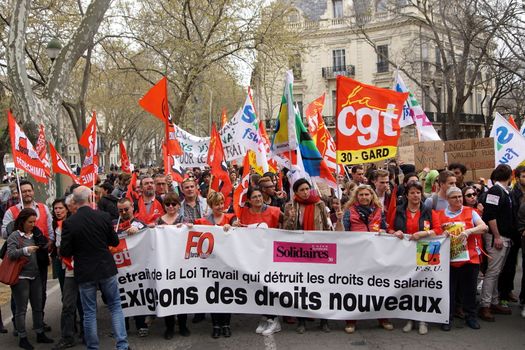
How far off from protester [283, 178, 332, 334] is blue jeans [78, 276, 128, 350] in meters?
1.99

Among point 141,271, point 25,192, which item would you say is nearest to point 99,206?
point 25,192

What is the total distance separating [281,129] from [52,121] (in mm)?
7217

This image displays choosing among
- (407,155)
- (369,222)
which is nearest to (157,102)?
(369,222)

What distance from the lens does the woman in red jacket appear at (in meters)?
6.11

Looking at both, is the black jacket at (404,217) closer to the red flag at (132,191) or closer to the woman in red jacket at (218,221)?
the woman in red jacket at (218,221)

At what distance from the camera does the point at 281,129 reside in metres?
7.09

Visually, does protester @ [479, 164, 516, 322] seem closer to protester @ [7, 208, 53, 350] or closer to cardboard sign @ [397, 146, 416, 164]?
protester @ [7, 208, 53, 350]

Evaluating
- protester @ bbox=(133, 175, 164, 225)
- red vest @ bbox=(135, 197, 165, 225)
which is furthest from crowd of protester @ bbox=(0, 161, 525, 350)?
protester @ bbox=(133, 175, 164, 225)

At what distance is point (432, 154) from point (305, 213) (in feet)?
19.0

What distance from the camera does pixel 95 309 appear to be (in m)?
5.45

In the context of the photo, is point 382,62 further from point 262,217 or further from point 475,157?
point 262,217

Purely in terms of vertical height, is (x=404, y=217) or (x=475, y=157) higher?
(x=475, y=157)

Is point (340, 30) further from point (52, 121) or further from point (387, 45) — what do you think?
point (52, 121)

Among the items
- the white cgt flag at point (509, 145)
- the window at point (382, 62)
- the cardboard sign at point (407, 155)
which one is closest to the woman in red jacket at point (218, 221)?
the white cgt flag at point (509, 145)
